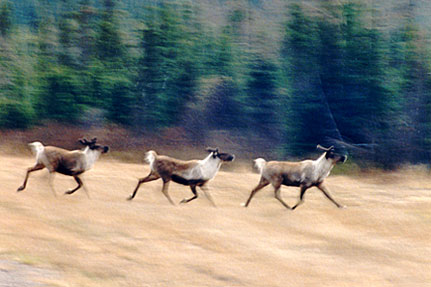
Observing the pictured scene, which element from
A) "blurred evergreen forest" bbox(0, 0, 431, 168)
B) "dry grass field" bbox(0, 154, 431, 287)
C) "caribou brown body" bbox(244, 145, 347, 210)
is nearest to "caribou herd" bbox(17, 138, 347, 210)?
"caribou brown body" bbox(244, 145, 347, 210)

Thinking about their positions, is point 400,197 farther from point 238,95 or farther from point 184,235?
point 238,95

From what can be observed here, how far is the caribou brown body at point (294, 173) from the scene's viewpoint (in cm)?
1420

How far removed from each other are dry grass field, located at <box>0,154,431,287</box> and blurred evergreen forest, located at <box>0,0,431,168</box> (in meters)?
9.61

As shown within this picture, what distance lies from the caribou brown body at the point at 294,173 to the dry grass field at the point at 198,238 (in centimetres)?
55

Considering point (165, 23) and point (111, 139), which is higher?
point (165, 23)

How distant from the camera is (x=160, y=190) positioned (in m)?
15.0

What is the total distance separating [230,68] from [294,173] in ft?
43.1

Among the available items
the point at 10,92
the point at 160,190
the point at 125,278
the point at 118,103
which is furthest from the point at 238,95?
the point at 125,278

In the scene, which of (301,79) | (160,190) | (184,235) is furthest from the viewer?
(301,79)

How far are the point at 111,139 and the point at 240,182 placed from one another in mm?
8476

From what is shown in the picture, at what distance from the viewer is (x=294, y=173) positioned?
562 inches

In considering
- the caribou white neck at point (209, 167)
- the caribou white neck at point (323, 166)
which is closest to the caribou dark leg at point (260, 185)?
the caribou white neck at point (209, 167)

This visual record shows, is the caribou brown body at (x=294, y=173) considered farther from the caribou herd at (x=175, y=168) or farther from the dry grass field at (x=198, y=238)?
the dry grass field at (x=198, y=238)

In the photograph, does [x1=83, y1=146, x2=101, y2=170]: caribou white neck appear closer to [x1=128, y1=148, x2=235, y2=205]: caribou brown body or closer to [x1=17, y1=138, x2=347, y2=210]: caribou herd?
[x1=17, y1=138, x2=347, y2=210]: caribou herd
